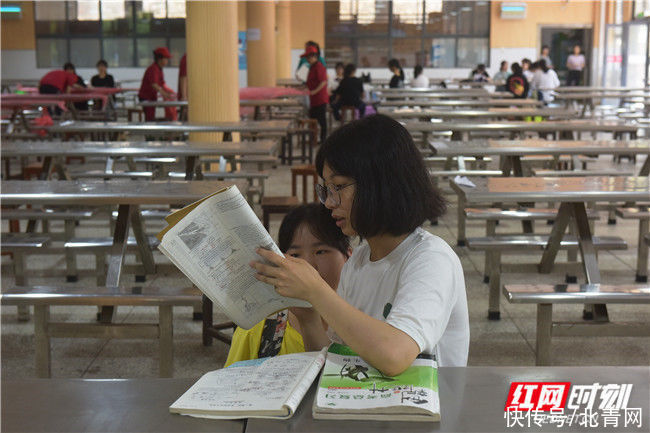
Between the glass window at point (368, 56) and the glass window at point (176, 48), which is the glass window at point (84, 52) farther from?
→ the glass window at point (368, 56)

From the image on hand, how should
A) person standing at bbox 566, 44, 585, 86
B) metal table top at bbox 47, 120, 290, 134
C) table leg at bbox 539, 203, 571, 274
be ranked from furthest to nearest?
person standing at bbox 566, 44, 585, 86, metal table top at bbox 47, 120, 290, 134, table leg at bbox 539, 203, 571, 274

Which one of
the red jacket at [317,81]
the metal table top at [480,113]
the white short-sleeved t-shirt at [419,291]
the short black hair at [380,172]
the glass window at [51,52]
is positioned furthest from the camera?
the glass window at [51,52]

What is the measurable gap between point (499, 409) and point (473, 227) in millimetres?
5245

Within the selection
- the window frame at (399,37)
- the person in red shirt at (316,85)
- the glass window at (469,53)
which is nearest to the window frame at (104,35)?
the window frame at (399,37)

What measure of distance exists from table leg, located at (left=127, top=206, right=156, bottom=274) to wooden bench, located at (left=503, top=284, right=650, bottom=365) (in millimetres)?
1987

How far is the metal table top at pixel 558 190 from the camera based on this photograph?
11.1 ft

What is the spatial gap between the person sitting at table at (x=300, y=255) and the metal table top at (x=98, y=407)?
0.50 m

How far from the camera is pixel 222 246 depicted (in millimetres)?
1413

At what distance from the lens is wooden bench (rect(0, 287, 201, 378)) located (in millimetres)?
3049

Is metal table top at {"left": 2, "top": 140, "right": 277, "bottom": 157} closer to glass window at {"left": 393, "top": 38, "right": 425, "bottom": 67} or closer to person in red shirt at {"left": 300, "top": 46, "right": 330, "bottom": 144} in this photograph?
person in red shirt at {"left": 300, "top": 46, "right": 330, "bottom": 144}

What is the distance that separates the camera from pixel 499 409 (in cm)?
126

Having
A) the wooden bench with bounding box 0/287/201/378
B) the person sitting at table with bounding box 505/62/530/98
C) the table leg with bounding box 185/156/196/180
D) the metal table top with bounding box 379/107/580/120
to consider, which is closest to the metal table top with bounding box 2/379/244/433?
the wooden bench with bounding box 0/287/201/378

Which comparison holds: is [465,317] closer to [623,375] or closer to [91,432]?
[623,375]

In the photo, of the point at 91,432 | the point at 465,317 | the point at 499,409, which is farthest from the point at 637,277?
the point at 91,432
